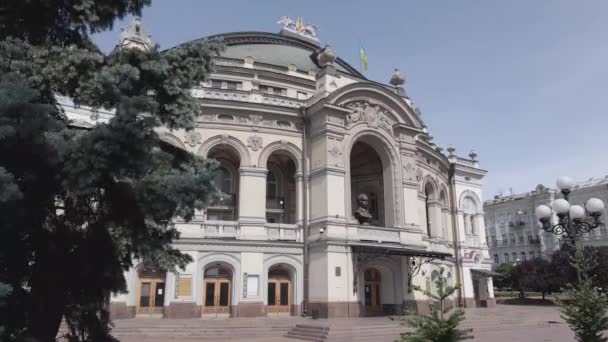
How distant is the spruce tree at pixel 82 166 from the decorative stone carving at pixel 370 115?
17.5 m

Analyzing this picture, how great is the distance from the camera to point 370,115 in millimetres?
27547

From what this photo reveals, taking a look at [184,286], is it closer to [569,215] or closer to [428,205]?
[569,215]

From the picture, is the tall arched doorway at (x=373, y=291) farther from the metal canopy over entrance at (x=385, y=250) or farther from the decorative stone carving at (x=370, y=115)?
the decorative stone carving at (x=370, y=115)

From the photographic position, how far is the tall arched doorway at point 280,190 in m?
28.4

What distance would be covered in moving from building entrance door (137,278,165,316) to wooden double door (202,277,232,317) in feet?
6.86

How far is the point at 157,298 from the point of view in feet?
77.3

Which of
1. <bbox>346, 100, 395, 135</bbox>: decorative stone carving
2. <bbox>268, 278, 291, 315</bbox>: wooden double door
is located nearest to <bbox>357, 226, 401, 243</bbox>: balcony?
<bbox>268, 278, 291, 315</bbox>: wooden double door

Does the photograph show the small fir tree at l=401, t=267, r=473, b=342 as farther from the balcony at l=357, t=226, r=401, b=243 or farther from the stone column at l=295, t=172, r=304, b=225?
the stone column at l=295, t=172, r=304, b=225

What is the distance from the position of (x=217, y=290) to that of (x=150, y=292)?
3.24 metres

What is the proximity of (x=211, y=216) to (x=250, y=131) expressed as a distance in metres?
5.21

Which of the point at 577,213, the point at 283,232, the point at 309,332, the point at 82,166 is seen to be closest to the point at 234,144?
A: the point at 283,232

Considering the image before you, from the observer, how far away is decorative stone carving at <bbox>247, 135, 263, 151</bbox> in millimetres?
26016

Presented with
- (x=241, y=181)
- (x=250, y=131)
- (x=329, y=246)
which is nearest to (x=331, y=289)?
(x=329, y=246)

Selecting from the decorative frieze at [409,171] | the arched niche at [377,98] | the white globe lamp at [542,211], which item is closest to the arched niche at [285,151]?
the arched niche at [377,98]
